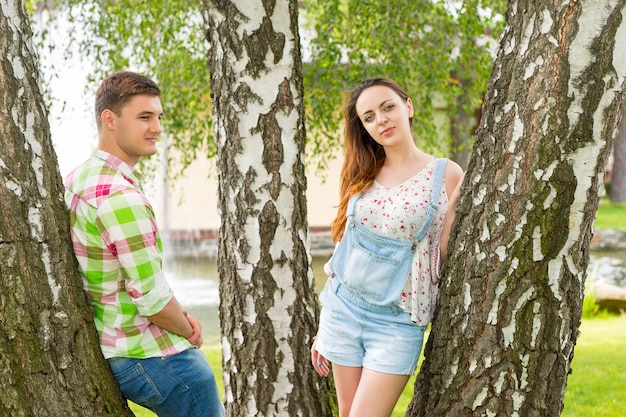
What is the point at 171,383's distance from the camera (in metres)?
2.43

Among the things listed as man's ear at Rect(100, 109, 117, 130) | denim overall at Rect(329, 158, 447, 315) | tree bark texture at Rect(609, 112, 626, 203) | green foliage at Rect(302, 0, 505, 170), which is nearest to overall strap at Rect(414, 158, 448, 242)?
denim overall at Rect(329, 158, 447, 315)

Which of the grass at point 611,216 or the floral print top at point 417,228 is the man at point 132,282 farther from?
the grass at point 611,216

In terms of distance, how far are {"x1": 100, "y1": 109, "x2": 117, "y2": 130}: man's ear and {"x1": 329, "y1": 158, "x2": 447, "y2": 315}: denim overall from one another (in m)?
0.83

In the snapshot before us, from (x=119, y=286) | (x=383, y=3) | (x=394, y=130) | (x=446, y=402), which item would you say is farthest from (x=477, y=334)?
(x=383, y=3)

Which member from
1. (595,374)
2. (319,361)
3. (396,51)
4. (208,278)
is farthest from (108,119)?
(208,278)

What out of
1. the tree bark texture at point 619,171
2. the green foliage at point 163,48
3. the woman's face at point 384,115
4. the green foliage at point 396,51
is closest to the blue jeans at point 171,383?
the woman's face at point 384,115

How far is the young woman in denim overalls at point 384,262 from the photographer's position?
2.54 m

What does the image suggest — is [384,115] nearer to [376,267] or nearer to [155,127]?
[376,267]

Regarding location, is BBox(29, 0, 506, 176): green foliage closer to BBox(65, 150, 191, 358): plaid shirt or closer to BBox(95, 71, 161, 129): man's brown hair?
BBox(95, 71, 161, 129): man's brown hair

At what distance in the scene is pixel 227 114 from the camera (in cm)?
296

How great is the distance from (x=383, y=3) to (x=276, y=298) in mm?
3491

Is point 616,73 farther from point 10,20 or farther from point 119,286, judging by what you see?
point 10,20

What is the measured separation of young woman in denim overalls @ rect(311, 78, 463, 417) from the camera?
8.35 ft

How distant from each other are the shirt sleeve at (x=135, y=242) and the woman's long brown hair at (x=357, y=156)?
748 millimetres
